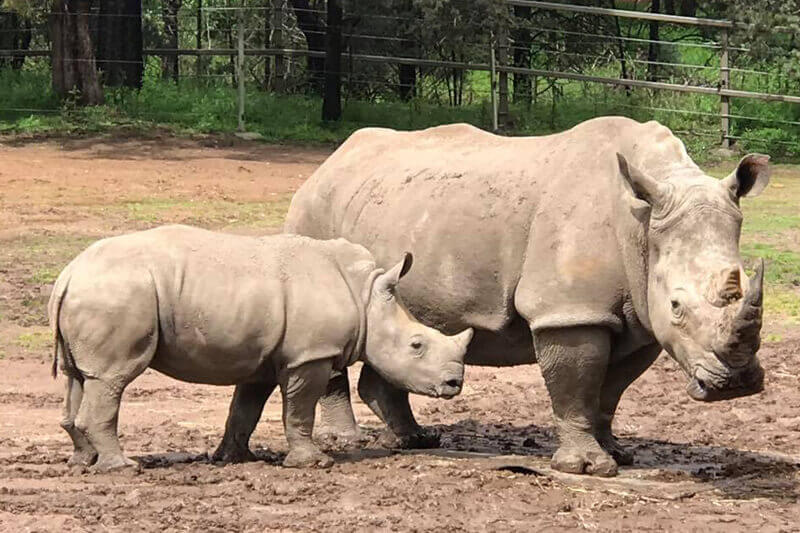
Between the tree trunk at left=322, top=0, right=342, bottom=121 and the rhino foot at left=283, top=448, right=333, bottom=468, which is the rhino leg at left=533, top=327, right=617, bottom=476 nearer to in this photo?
the rhino foot at left=283, top=448, right=333, bottom=468

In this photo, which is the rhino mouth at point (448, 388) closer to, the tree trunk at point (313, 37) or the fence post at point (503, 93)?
the fence post at point (503, 93)

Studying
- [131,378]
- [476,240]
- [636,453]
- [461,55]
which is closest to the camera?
[131,378]

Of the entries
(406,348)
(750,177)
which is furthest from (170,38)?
(750,177)

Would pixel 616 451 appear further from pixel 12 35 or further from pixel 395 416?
pixel 12 35

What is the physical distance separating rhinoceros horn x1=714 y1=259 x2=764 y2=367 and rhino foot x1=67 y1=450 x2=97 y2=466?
2961mm

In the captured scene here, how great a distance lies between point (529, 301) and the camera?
7.96m

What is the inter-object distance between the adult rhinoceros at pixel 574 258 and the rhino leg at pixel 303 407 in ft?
2.79

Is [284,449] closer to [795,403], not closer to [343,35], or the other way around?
[795,403]

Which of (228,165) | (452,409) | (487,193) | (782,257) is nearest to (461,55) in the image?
(228,165)

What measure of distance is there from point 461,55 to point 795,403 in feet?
47.1

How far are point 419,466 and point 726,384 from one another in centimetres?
176

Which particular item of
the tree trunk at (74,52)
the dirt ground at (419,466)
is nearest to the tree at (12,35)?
the tree trunk at (74,52)

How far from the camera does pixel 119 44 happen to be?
77.4 ft

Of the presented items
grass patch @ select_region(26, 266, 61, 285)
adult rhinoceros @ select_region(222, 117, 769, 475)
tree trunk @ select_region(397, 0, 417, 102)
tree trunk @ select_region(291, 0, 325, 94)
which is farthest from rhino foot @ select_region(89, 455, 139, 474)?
tree trunk @ select_region(291, 0, 325, 94)
